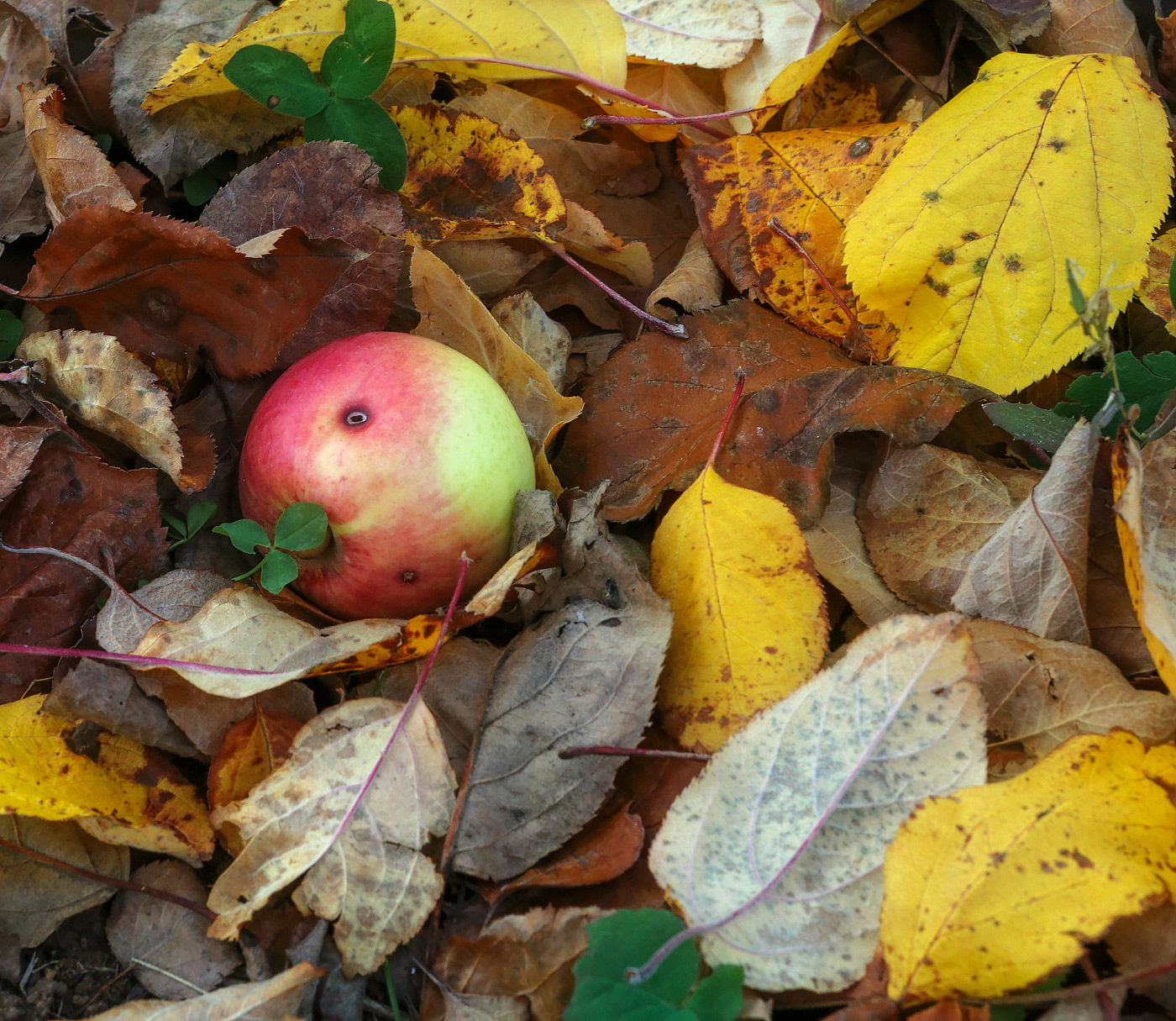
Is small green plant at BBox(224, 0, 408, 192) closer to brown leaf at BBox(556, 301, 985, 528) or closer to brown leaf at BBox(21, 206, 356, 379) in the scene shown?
brown leaf at BBox(21, 206, 356, 379)

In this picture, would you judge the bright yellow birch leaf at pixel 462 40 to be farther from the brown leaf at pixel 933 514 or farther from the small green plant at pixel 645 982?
the small green plant at pixel 645 982

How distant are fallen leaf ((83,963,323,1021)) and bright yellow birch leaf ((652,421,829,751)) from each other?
0.51 meters

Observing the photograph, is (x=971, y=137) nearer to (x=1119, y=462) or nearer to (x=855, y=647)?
(x=1119, y=462)

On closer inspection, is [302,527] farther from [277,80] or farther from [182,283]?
[277,80]

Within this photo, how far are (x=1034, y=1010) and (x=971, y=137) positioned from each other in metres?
1.12

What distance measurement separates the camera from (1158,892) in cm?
87

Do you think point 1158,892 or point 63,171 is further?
point 63,171

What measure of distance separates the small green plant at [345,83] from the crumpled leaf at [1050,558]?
1.06m

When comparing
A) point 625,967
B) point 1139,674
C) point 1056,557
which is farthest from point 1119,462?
point 625,967

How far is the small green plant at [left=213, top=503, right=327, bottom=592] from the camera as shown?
1178mm

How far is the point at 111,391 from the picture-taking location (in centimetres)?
127

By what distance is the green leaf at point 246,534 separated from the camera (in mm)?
1240

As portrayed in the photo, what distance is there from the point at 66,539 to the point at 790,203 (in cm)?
118

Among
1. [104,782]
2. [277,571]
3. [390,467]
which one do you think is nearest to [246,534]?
[277,571]
